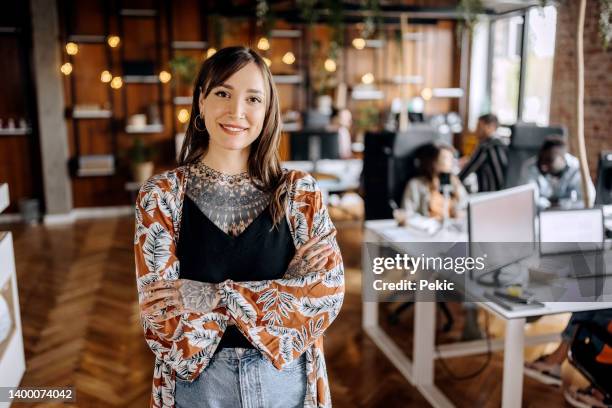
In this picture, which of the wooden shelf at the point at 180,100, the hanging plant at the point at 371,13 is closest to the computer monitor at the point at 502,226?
the hanging plant at the point at 371,13

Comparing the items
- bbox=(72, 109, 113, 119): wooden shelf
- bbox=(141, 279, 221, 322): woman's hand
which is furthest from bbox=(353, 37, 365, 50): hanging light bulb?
bbox=(141, 279, 221, 322): woman's hand

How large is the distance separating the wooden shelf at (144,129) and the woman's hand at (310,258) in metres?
6.55

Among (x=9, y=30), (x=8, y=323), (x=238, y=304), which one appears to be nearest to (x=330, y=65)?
(x=9, y=30)

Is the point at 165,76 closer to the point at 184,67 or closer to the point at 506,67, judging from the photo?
the point at 184,67

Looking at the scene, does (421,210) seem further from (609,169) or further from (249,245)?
(249,245)

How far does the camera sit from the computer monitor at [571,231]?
269 centimetres

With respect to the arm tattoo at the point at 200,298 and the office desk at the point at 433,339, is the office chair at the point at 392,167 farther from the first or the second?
the arm tattoo at the point at 200,298

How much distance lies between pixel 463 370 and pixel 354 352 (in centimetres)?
67

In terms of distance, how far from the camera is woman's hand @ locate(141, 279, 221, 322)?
1.30m

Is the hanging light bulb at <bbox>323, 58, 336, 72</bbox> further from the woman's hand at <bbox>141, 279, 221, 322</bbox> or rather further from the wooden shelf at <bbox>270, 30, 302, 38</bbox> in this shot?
the woman's hand at <bbox>141, 279, 221, 322</bbox>

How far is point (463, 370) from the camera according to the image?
3.28 meters

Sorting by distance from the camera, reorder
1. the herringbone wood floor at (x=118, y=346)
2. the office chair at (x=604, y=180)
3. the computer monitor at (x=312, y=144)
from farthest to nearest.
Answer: the computer monitor at (x=312, y=144) → the office chair at (x=604, y=180) → the herringbone wood floor at (x=118, y=346)

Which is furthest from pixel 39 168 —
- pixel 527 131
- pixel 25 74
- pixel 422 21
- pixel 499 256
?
pixel 499 256

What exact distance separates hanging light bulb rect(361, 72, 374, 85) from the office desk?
5297 mm
